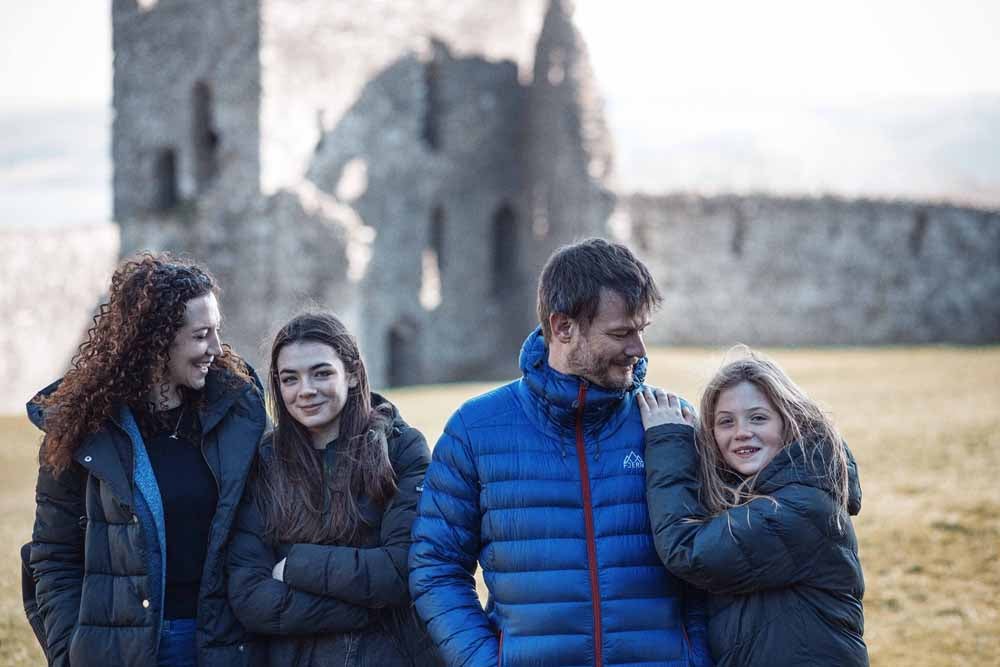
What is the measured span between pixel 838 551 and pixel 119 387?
242cm

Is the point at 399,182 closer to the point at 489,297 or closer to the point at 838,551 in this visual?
the point at 489,297

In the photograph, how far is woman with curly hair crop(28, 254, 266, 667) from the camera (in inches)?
135

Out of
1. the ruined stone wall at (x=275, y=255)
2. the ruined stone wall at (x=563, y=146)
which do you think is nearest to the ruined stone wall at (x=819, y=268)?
the ruined stone wall at (x=563, y=146)

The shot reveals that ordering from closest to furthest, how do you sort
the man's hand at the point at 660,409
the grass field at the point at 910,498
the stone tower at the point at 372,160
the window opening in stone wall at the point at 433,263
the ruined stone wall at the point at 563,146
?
the man's hand at the point at 660,409
the grass field at the point at 910,498
the stone tower at the point at 372,160
the ruined stone wall at the point at 563,146
the window opening in stone wall at the point at 433,263

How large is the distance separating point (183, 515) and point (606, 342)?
→ 5.13 feet

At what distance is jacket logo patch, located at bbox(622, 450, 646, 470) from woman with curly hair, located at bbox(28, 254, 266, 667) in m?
1.31

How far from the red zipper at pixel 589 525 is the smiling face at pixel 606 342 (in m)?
0.07

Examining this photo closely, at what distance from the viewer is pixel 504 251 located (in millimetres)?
23078

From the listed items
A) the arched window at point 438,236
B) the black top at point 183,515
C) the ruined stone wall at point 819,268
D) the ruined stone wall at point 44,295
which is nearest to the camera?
the black top at point 183,515

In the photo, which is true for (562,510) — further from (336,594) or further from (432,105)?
(432,105)

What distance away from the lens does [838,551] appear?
317 centimetres

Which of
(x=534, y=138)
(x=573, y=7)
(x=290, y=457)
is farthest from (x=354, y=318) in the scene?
(x=290, y=457)

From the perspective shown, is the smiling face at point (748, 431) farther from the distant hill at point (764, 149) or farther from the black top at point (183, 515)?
the distant hill at point (764, 149)

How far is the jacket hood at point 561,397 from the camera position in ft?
10.4
